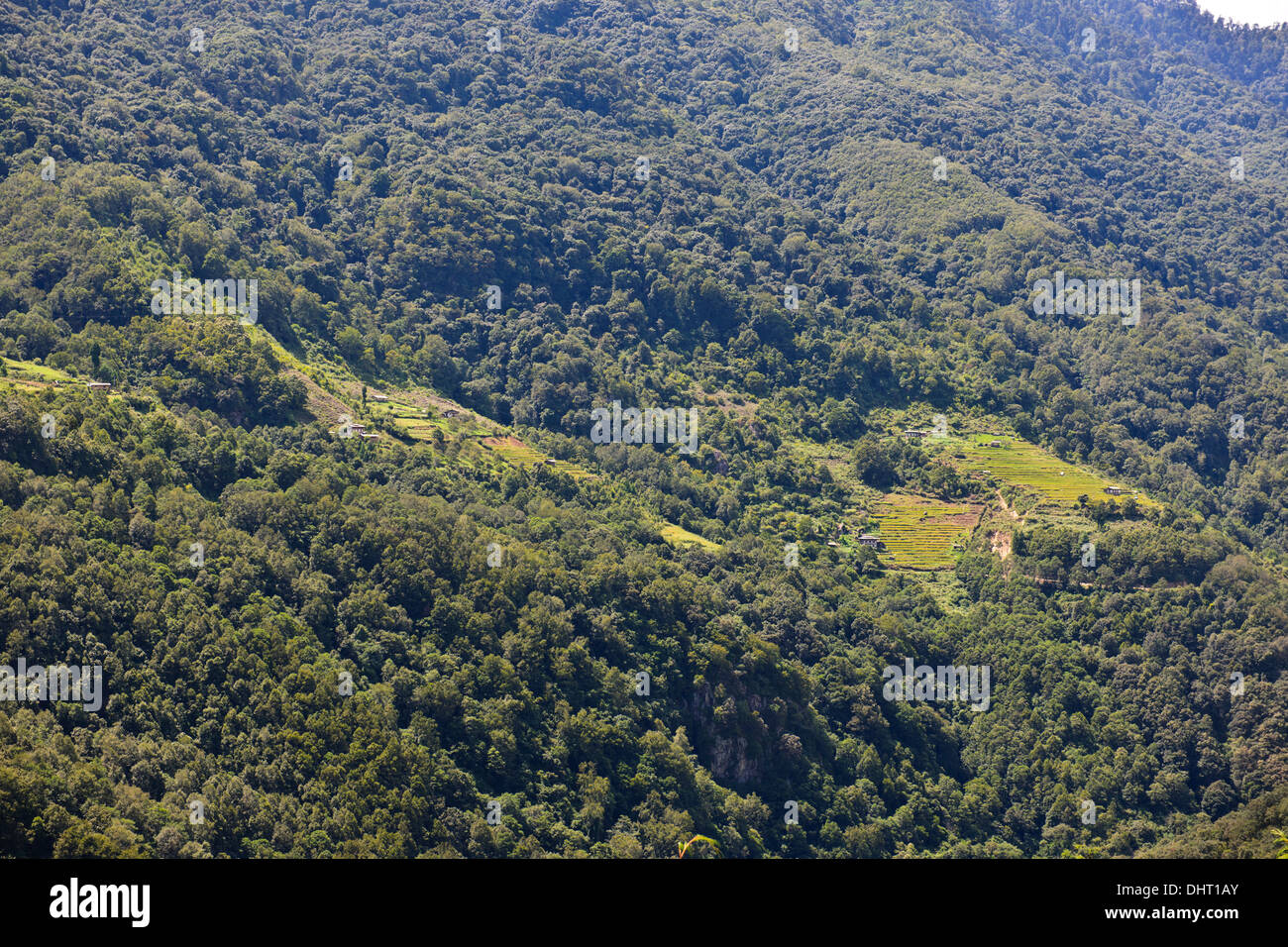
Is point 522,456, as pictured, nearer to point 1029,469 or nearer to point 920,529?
point 920,529

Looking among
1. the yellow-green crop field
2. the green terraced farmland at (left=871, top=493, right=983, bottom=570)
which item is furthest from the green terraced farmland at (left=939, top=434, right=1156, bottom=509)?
the yellow-green crop field

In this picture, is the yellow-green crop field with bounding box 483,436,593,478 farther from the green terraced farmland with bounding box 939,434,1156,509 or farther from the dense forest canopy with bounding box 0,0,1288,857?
the green terraced farmland with bounding box 939,434,1156,509

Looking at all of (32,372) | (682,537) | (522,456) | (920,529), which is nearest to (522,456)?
(522,456)

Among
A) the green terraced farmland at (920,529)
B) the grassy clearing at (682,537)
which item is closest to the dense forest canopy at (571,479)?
the green terraced farmland at (920,529)

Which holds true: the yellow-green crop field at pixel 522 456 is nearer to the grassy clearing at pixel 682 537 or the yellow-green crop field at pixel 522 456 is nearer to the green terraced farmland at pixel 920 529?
the grassy clearing at pixel 682 537
